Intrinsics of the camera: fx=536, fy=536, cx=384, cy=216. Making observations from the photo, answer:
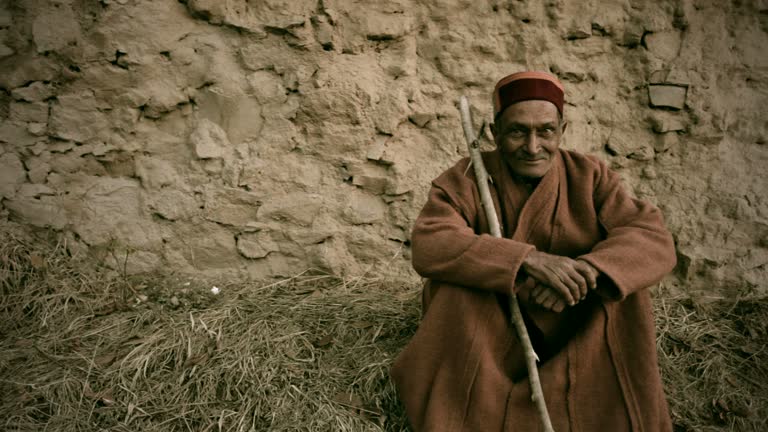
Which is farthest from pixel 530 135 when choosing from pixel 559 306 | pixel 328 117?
pixel 328 117

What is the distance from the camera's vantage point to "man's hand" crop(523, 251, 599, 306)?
6.40 ft

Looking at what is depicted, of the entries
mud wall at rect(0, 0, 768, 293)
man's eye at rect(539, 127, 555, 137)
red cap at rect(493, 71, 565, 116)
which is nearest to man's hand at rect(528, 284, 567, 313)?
man's eye at rect(539, 127, 555, 137)

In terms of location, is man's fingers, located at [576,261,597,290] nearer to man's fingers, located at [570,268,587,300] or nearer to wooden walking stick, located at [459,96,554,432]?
man's fingers, located at [570,268,587,300]

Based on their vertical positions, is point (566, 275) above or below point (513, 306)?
above

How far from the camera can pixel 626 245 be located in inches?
79.9

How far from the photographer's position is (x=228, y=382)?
7.92 ft

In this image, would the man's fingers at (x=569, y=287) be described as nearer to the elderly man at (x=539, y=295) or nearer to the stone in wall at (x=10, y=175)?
the elderly man at (x=539, y=295)

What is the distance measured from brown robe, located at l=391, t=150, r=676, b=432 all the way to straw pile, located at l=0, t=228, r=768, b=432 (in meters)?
0.43

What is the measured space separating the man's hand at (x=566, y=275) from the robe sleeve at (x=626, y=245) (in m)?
0.05

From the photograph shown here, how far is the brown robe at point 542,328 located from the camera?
199cm

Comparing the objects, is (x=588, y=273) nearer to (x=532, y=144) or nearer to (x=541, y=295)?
(x=541, y=295)

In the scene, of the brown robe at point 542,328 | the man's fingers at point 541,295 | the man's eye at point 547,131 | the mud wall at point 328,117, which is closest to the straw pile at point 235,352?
the mud wall at point 328,117

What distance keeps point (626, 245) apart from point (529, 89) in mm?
731

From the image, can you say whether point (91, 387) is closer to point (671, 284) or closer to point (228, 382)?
point (228, 382)
